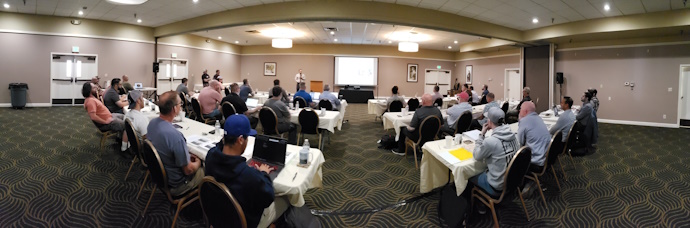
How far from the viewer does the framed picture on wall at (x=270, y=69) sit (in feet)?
59.1

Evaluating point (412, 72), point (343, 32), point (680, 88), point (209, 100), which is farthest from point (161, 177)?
point (412, 72)

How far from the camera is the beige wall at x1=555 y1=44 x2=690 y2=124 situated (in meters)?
9.62

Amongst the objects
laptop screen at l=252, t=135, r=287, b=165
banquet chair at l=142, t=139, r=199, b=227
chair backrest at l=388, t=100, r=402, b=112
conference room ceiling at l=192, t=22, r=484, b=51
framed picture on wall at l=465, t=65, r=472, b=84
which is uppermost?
conference room ceiling at l=192, t=22, r=484, b=51

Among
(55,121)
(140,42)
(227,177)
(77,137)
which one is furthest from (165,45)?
(227,177)

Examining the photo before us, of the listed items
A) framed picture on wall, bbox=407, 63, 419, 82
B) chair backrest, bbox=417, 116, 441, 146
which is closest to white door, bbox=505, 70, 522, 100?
framed picture on wall, bbox=407, 63, 419, 82

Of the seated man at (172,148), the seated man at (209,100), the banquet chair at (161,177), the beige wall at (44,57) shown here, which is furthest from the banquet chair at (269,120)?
the beige wall at (44,57)

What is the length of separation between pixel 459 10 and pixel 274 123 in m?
5.71

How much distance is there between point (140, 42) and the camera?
1226 cm

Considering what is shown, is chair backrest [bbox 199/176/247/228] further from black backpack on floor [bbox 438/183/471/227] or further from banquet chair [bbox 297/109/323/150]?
banquet chair [bbox 297/109/323/150]

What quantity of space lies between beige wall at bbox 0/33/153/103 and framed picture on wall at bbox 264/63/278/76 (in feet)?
21.6

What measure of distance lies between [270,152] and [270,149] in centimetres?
3

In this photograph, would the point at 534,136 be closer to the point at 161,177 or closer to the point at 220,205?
the point at 220,205

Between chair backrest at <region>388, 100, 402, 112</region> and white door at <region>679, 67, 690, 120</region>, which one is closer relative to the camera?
chair backrest at <region>388, 100, 402, 112</region>

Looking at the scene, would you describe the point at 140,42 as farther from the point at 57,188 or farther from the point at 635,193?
the point at 635,193
